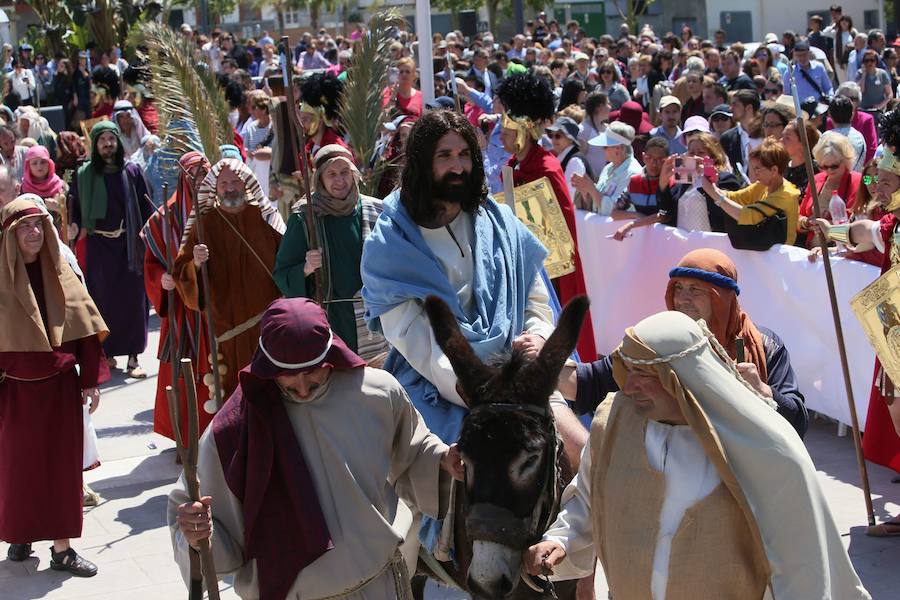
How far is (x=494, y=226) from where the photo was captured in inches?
219

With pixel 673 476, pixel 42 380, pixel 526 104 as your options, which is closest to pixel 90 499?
pixel 42 380

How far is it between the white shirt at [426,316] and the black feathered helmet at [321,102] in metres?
6.55

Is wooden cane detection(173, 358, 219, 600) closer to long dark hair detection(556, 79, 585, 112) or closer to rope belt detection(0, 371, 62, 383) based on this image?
rope belt detection(0, 371, 62, 383)

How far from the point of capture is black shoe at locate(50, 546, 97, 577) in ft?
23.8

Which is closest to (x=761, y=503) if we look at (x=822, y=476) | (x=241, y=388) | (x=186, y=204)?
(x=241, y=388)

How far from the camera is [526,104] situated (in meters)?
9.48

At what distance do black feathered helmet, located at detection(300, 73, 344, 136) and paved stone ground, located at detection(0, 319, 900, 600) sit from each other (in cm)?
343

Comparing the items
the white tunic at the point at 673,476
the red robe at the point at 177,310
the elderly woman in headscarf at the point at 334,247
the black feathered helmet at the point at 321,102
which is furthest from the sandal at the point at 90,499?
the white tunic at the point at 673,476

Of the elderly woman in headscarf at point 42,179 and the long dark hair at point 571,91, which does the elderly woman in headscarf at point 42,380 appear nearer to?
the elderly woman in headscarf at point 42,179

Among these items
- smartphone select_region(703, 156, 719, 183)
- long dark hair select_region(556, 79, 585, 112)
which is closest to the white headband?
smartphone select_region(703, 156, 719, 183)

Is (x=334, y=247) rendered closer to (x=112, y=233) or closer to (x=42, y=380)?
(x=42, y=380)

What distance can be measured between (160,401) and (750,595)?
239 inches

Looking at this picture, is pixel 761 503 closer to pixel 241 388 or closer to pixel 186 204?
pixel 241 388

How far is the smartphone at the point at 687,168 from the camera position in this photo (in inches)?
380
